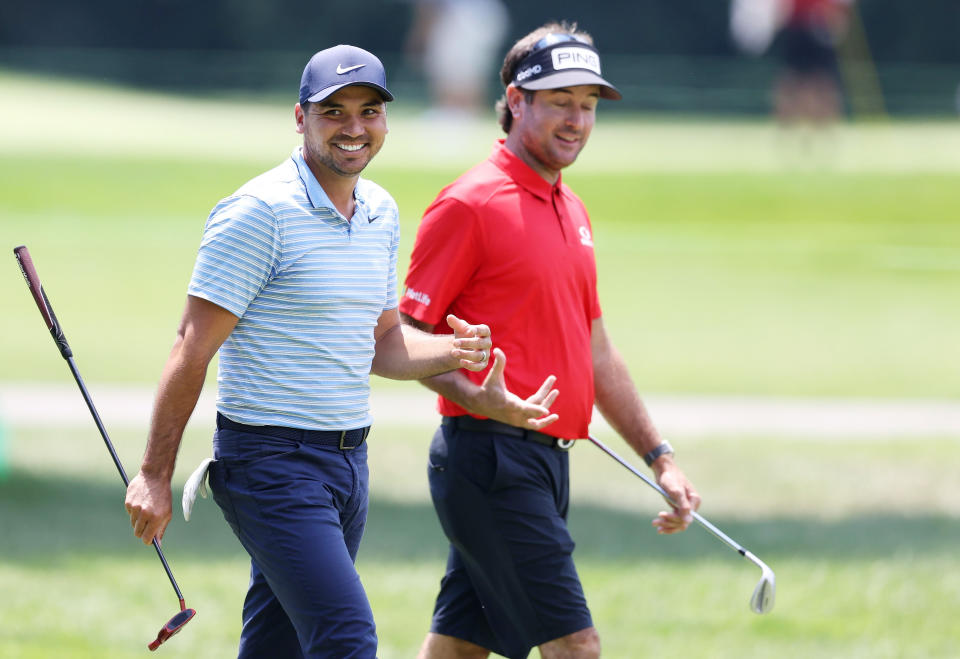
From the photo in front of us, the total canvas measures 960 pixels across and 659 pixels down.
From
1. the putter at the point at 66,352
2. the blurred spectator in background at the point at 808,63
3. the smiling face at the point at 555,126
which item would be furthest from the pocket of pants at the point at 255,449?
the blurred spectator in background at the point at 808,63

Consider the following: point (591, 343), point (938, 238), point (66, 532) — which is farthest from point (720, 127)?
point (591, 343)

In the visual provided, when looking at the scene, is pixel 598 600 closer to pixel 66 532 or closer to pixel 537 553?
pixel 537 553

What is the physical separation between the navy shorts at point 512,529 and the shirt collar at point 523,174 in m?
0.89

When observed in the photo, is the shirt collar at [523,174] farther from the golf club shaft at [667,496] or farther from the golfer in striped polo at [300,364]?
the golf club shaft at [667,496]

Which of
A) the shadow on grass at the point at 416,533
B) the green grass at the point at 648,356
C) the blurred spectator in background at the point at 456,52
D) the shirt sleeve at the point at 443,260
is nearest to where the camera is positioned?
the shirt sleeve at the point at 443,260

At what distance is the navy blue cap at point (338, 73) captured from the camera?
15.8 feet

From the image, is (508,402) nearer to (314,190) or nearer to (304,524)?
(304,524)

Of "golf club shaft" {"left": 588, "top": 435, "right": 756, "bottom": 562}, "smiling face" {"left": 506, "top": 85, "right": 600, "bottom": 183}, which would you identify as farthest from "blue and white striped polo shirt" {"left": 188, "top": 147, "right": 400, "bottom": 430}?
"golf club shaft" {"left": 588, "top": 435, "right": 756, "bottom": 562}

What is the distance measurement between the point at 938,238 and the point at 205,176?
13.5 metres

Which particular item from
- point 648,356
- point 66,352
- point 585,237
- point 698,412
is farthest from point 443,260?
point 648,356

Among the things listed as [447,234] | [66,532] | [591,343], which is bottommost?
[66,532]

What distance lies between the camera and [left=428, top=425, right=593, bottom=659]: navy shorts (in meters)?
5.31

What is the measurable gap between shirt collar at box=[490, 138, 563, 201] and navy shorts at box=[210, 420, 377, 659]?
1239 mm

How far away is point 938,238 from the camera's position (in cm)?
2655
